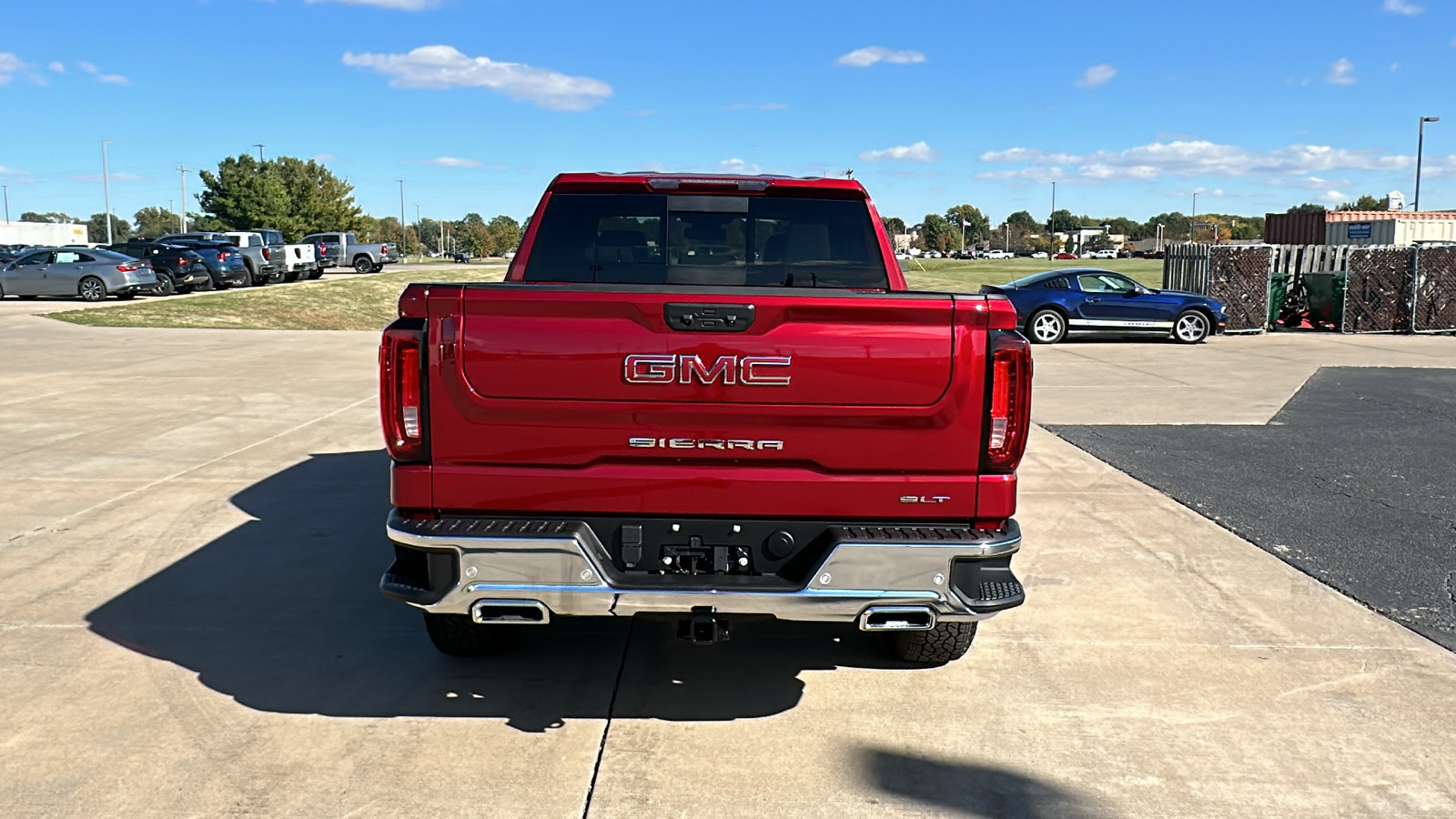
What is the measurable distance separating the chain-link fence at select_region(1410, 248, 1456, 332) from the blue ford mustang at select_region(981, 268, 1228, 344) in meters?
6.44

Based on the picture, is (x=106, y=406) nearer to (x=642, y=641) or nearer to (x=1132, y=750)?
(x=642, y=641)

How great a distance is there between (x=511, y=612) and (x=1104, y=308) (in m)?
20.4

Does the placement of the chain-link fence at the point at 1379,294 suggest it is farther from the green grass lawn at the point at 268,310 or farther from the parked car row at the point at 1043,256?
the parked car row at the point at 1043,256

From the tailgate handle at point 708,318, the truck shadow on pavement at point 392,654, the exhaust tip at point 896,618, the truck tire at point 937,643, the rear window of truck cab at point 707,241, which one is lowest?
the truck shadow on pavement at point 392,654

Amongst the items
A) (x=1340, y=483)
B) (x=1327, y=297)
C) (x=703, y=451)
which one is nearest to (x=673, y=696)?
(x=703, y=451)

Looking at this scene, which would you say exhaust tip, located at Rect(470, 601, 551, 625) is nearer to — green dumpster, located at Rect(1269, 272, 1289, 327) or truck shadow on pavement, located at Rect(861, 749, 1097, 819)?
truck shadow on pavement, located at Rect(861, 749, 1097, 819)

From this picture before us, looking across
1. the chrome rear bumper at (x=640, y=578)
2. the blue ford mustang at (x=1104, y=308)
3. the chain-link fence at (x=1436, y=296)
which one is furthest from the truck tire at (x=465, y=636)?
the chain-link fence at (x=1436, y=296)

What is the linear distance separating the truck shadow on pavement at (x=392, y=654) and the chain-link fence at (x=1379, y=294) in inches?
963

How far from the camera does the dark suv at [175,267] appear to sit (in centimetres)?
3466

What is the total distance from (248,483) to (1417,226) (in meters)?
53.4

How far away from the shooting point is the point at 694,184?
5.29m

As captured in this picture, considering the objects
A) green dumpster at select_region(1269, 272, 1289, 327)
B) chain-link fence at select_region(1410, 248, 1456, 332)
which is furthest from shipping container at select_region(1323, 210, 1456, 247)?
green dumpster at select_region(1269, 272, 1289, 327)

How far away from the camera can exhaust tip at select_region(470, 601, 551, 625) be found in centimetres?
394

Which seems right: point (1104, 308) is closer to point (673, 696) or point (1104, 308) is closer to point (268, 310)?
point (268, 310)
